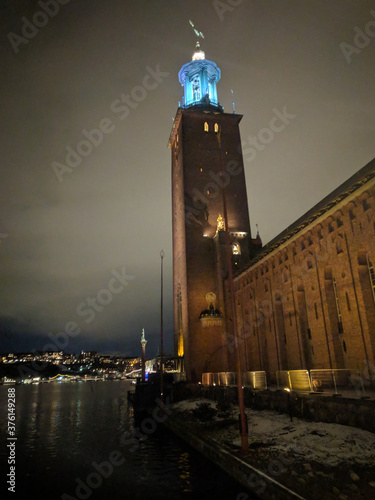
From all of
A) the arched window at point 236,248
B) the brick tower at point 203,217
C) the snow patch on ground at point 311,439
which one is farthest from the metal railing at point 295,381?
the arched window at point 236,248

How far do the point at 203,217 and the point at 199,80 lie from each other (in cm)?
2410

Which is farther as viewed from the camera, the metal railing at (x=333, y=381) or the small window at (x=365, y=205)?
the small window at (x=365, y=205)

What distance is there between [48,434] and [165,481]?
51.4 feet

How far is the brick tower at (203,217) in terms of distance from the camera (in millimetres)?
38719

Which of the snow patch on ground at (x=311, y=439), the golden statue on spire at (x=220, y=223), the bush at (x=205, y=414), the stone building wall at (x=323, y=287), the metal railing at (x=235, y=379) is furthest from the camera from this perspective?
the golden statue on spire at (x=220, y=223)

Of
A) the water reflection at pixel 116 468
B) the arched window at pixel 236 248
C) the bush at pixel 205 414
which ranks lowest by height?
the water reflection at pixel 116 468

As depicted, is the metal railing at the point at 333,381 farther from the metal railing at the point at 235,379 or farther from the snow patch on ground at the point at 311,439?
the metal railing at the point at 235,379

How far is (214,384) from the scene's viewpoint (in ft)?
88.4

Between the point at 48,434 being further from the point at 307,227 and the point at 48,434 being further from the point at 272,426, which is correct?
the point at 307,227

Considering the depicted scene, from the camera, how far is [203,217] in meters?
44.1

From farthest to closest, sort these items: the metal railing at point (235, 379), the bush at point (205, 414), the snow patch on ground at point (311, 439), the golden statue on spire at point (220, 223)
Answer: the golden statue on spire at point (220, 223)
the metal railing at point (235, 379)
the bush at point (205, 414)
the snow patch on ground at point (311, 439)

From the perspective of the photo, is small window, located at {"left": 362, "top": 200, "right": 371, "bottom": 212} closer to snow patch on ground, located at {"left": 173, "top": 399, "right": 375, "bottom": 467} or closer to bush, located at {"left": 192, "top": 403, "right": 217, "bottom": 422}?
snow patch on ground, located at {"left": 173, "top": 399, "right": 375, "bottom": 467}

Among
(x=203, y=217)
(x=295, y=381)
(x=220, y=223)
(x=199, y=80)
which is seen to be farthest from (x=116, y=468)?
(x=199, y=80)

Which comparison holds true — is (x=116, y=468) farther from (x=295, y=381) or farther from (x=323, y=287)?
(x=323, y=287)
